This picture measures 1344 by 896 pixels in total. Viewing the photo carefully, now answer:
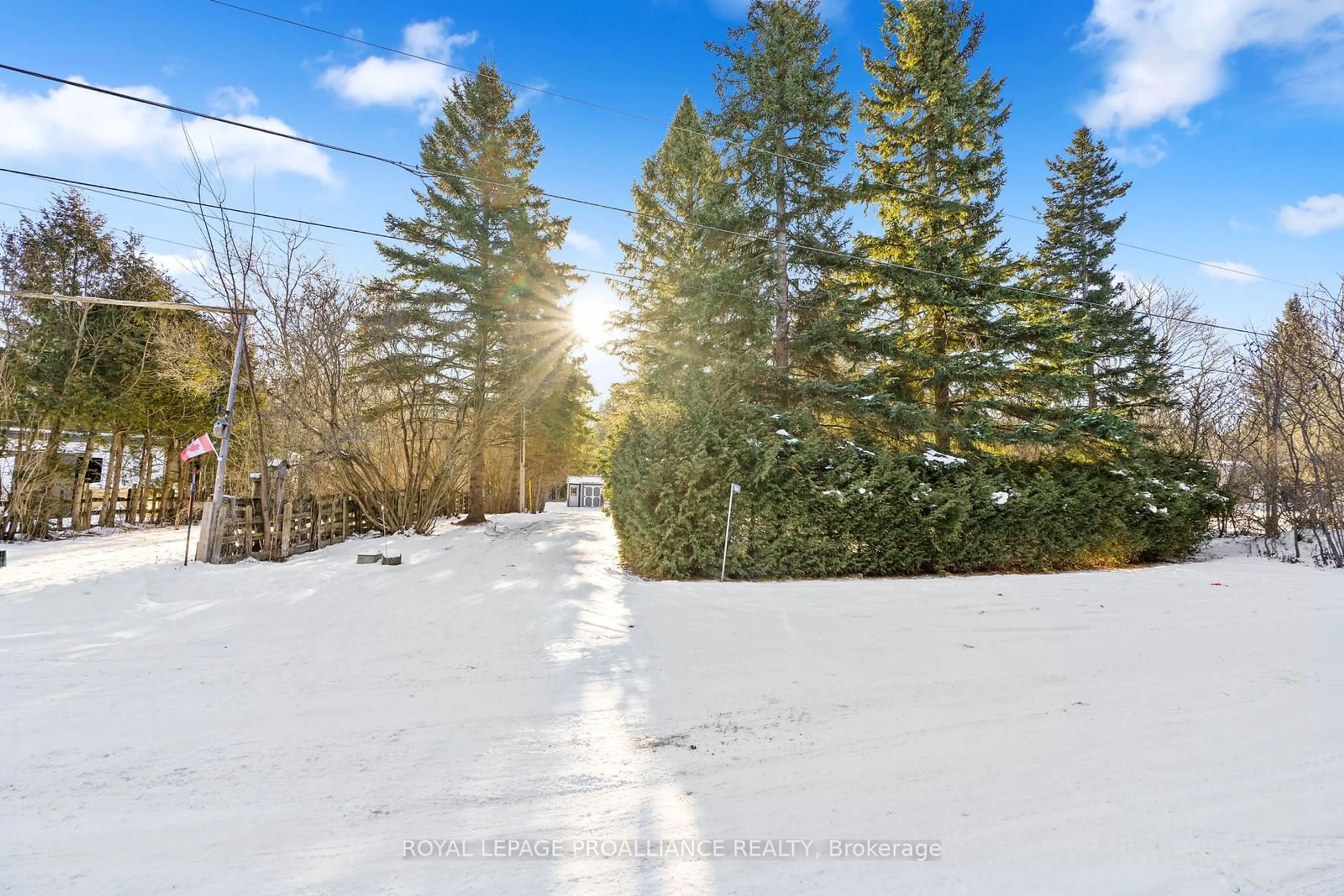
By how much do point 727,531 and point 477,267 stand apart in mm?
11711

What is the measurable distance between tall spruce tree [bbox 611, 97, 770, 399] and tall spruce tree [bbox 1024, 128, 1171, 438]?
5.80m

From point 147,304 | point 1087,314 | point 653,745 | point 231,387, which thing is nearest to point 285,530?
point 231,387

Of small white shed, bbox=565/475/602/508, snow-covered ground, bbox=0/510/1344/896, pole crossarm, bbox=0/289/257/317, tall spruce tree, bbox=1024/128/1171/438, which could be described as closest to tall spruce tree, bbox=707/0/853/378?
tall spruce tree, bbox=1024/128/1171/438

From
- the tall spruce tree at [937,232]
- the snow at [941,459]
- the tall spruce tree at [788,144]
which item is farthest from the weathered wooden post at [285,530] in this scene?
the snow at [941,459]

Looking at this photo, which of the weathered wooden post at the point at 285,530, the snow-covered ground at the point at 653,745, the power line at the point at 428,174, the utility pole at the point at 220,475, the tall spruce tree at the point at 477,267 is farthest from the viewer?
the tall spruce tree at the point at 477,267

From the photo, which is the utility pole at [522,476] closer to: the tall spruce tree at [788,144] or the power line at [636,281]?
the power line at [636,281]

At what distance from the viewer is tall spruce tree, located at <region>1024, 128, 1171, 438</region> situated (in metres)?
10.5

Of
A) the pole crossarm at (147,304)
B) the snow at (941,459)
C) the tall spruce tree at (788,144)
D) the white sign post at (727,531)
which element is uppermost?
the tall spruce tree at (788,144)

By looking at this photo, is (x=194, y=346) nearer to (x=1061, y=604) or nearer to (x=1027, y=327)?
(x=1061, y=604)

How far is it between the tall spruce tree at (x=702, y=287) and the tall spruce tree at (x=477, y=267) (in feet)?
11.1

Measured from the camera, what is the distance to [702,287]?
10.6 m

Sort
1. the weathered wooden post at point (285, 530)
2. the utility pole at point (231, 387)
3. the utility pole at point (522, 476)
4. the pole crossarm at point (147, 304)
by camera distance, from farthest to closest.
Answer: the utility pole at point (522, 476)
the weathered wooden post at point (285, 530)
the utility pole at point (231, 387)
the pole crossarm at point (147, 304)

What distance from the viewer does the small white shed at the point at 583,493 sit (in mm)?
35500

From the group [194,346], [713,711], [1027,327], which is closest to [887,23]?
[1027,327]
